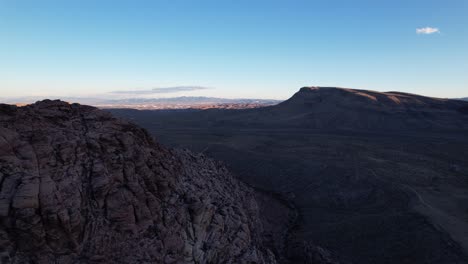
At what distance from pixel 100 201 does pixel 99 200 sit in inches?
2.0

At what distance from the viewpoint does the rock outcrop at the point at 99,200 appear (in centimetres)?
1041

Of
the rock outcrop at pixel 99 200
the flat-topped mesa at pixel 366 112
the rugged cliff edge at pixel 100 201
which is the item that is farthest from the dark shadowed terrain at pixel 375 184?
the rock outcrop at pixel 99 200

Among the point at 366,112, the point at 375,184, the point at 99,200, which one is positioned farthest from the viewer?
the point at 366,112

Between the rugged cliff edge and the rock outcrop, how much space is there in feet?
0.11

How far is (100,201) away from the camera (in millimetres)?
12117

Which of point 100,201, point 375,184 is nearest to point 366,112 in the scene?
point 375,184

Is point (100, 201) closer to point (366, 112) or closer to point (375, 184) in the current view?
point (375, 184)

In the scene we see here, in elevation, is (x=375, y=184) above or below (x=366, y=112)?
below

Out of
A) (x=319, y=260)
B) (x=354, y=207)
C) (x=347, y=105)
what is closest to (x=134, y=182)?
(x=319, y=260)

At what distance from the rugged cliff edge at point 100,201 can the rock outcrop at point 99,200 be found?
0.03 meters

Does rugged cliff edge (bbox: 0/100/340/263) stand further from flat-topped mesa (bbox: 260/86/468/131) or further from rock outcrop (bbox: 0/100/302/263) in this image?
flat-topped mesa (bbox: 260/86/468/131)

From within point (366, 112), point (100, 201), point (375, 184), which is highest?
point (366, 112)

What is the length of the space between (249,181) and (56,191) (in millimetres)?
22221

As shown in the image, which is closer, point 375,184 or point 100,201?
point 100,201
